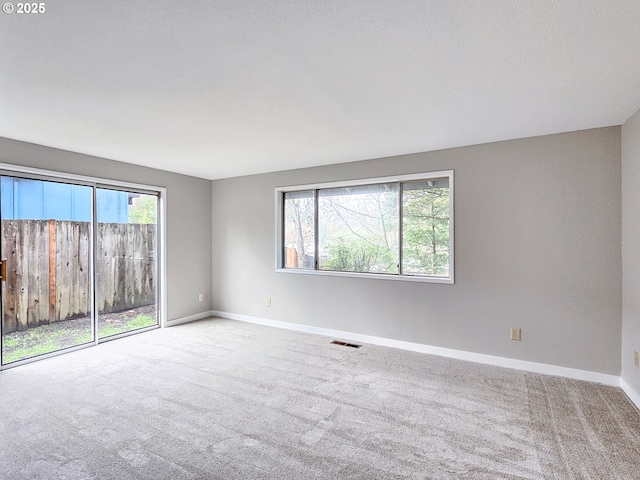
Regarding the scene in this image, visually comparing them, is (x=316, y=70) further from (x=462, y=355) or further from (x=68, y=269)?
(x=68, y=269)

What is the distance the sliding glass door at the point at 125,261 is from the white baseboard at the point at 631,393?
18.0 feet

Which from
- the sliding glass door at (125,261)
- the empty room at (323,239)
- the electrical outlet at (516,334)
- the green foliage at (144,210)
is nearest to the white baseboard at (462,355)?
the empty room at (323,239)

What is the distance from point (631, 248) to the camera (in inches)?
107

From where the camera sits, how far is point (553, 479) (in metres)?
1.81

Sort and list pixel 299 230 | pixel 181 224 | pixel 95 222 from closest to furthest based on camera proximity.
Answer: pixel 95 222 → pixel 299 230 → pixel 181 224

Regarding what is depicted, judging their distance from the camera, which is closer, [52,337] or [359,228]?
[52,337]

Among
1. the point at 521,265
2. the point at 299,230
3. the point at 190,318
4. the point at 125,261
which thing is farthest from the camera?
the point at 190,318

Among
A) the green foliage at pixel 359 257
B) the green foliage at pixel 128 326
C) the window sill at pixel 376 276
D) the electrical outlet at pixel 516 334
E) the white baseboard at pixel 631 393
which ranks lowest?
the white baseboard at pixel 631 393

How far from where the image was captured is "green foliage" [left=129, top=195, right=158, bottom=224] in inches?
181

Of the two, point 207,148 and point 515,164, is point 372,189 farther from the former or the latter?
point 207,148

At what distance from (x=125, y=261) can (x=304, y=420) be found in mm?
3494

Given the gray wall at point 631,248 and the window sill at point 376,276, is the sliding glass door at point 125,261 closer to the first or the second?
the window sill at point 376,276

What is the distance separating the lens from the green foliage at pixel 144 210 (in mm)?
4588

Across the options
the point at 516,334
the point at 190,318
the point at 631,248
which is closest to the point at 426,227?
the point at 516,334
